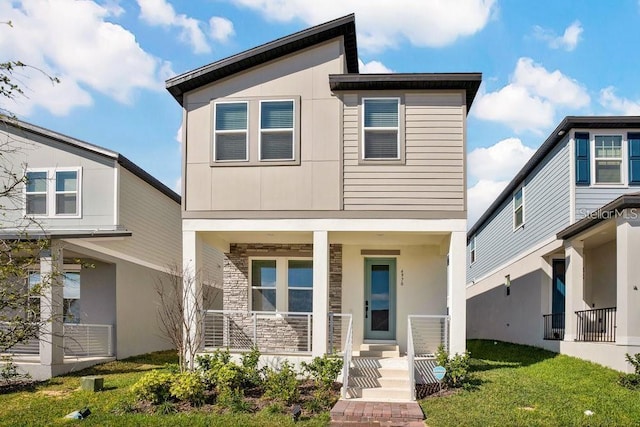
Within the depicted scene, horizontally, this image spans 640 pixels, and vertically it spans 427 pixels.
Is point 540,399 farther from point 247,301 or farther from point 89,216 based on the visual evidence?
point 89,216

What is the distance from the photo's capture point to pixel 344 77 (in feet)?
39.6

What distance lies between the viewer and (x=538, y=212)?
1841 centimetres

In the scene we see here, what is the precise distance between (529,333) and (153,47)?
14.6 meters

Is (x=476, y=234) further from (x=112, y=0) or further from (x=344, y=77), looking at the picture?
(x=112, y=0)

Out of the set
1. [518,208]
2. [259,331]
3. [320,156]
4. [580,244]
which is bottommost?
[259,331]

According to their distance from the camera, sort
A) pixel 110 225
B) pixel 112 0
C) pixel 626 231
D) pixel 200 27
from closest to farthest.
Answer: pixel 112 0, pixel 626 231, pixel 200 27, pixel 110 225

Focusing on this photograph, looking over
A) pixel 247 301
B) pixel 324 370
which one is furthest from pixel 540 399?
pixel 247 301

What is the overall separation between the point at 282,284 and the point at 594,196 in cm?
892

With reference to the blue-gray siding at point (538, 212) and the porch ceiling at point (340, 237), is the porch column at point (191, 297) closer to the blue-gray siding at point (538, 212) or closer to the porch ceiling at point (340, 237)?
the porch ceiling at point (340, 237)

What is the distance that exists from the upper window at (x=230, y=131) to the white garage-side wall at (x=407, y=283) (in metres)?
3.85

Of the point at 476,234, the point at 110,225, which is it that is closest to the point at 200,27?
the point at 110,225

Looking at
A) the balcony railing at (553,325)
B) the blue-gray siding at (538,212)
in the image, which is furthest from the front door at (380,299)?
the balcony railing at (553,325)

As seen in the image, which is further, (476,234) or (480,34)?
(476,234)

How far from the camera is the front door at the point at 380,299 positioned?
14.2 m
